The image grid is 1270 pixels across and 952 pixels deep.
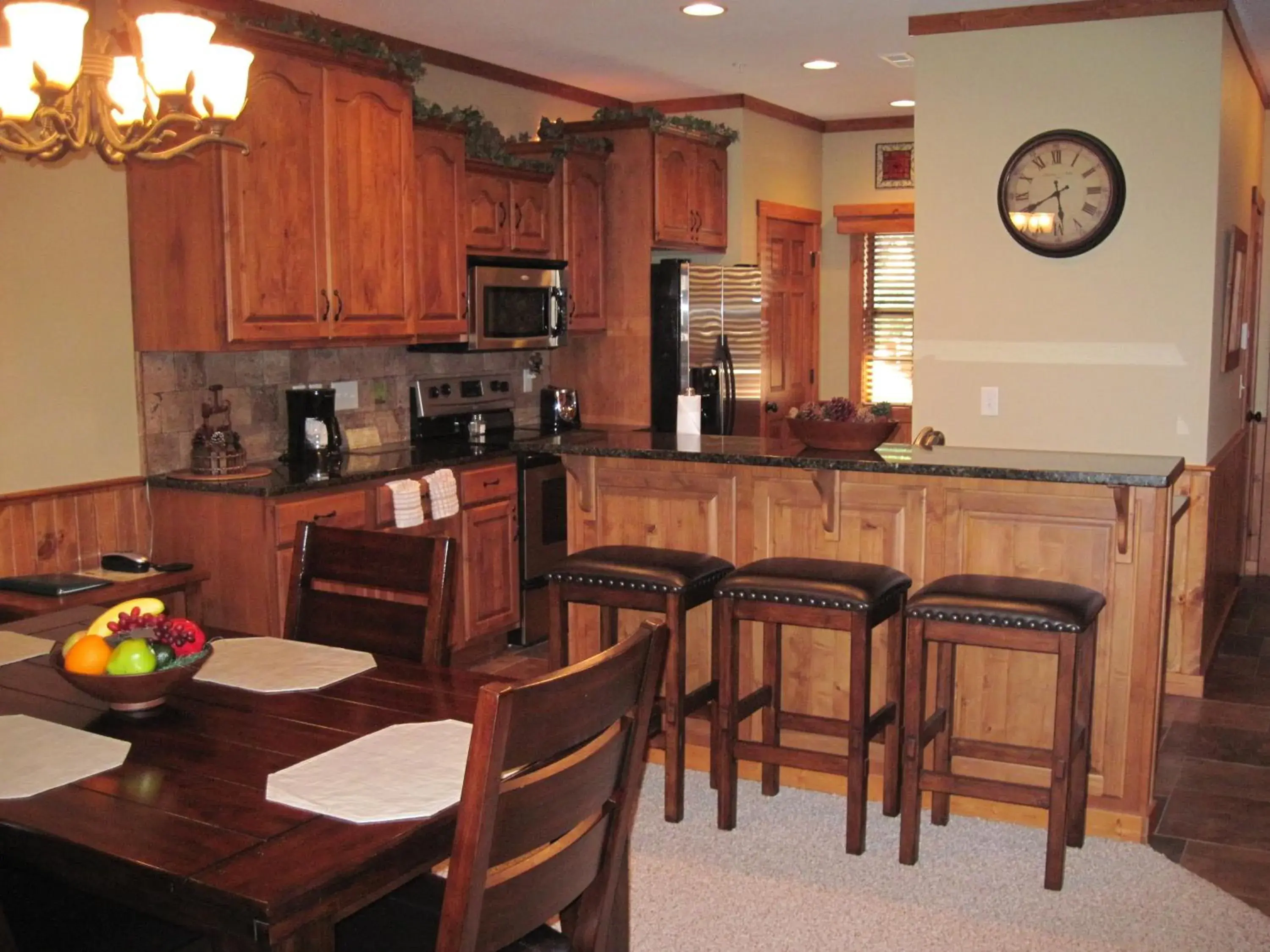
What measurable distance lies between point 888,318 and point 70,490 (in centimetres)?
518

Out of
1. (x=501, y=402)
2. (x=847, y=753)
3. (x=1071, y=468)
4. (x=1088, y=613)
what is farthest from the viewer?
(x=501, y=402)

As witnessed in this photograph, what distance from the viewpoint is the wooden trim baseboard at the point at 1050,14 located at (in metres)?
4.52

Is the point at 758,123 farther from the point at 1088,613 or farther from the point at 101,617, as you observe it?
the point at 101,617

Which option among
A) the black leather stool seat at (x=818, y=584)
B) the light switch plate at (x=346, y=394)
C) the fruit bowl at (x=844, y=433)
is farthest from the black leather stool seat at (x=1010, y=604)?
the light switch plate at (x=346, y=394)

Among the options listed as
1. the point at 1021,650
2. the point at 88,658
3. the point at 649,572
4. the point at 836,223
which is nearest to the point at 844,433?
the point at 649,572

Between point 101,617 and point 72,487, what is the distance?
199cm

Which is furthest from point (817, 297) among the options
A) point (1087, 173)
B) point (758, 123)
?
point (1087, 173)

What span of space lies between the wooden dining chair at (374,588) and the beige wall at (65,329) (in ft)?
5.28

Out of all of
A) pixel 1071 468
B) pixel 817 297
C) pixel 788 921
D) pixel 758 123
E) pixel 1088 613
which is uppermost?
pixel 758 123

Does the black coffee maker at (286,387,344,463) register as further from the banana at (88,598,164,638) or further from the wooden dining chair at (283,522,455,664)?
the banana at (88,598,164,638)

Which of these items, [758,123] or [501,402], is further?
[758,123]

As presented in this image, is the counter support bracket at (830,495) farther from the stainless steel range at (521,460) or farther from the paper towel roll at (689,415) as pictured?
the stainless steel range at (521,460)

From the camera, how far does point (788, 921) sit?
2.99 metres

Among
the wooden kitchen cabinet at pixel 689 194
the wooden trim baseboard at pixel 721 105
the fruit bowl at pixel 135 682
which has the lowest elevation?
the fruit bowl at pixel 135 682
